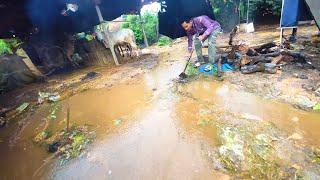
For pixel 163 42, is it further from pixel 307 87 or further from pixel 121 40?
pixel 307 87

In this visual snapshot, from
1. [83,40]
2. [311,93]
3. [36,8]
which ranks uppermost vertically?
[36,8]

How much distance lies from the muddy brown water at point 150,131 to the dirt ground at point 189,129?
15 millimetres

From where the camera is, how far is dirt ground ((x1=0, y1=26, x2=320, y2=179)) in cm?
329

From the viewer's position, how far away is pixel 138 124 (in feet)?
15.5

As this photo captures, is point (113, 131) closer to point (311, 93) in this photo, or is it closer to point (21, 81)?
point (311, 93)

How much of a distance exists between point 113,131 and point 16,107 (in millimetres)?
3717

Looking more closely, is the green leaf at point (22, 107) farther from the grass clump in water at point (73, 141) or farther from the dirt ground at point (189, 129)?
the grass clump in water at point (73, 141)

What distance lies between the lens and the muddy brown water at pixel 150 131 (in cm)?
354

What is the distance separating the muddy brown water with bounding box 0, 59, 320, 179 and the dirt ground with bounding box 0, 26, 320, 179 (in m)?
0.02

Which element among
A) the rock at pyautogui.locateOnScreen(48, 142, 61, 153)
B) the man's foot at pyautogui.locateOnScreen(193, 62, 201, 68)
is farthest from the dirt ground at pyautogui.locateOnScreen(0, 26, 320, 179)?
the man's foot at pyautogui.locateOnScreen(193, 62, 201, 68)

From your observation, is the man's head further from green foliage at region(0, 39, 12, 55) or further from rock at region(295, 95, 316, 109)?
green foliage at region(0, 39, 12, 55)

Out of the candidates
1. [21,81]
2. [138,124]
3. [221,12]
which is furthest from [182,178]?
[221,12]

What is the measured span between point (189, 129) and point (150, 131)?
70cm

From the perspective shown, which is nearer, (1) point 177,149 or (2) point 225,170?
(2) point 225,170
